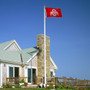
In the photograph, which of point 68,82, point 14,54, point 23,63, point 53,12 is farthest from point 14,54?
point 68,82

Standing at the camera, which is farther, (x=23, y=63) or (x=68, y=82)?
(x=23, y=63)

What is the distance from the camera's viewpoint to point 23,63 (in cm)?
2389

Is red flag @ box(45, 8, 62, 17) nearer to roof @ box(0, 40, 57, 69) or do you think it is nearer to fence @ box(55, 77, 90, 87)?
roof @ box(0, 40, 57, 69)

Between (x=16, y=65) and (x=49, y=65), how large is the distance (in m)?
5.75

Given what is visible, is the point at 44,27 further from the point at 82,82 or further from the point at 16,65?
the point at 82,82

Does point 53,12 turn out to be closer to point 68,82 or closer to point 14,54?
point 14,54

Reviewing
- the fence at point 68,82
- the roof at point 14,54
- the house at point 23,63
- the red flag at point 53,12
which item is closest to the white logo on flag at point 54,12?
the red flag at point 53,12

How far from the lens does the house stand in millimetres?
21734

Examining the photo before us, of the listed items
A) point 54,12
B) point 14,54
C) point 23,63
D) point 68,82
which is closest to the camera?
point 68,82

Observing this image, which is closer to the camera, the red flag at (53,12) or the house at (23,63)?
the house at (23,63)

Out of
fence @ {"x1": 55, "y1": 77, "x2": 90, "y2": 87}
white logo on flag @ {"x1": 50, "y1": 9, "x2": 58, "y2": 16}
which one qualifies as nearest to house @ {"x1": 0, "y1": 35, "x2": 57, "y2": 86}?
fence @ {"x1": 55, "y1": 77, "x2": 90, "y2": 87}

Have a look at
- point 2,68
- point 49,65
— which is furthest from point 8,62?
point 49,65

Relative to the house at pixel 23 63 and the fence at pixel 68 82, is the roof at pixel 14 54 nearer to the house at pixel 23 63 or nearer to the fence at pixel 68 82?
the house at pixel 23 63

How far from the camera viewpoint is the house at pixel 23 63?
856 inches
